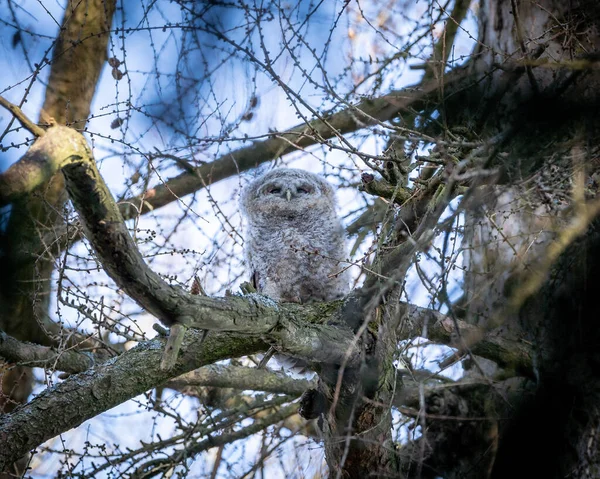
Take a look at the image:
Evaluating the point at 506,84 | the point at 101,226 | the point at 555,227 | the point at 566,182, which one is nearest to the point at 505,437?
the point at 555,227

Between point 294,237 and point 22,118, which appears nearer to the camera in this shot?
point 22,118

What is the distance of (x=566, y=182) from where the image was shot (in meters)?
3.14

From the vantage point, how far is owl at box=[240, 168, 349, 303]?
443 centimetres

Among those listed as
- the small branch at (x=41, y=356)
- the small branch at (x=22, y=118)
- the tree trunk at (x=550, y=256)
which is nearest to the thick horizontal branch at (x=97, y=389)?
the small branch at (x=41, y=356)

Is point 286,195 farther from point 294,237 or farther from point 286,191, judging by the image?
point 294,237

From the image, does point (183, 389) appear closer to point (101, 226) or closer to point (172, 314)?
point (172, 314)

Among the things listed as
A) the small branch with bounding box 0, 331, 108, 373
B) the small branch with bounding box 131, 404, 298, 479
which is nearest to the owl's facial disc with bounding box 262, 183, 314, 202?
the small branch with bounding box 131, 404, 298, 479

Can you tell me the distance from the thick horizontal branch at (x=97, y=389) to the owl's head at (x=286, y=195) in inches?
Result: 67.9

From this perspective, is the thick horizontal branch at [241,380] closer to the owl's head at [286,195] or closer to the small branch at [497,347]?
the small branch at [497,347]

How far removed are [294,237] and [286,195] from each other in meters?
0.44

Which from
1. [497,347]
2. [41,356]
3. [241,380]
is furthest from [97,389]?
[497,347]

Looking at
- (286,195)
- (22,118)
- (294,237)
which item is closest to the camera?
(22,118)

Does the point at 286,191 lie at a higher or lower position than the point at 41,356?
higher

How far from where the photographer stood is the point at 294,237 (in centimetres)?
456
